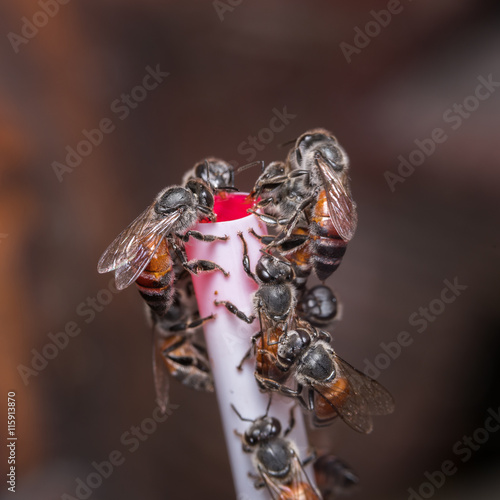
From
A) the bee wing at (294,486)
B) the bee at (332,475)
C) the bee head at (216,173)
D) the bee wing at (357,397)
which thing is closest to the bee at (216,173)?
the bee head at (216,173)

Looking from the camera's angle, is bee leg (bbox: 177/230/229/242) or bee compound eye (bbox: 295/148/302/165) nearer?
bee leg (bbox: 177/230/229/242)

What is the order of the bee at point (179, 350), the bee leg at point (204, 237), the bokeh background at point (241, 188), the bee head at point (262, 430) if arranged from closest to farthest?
the bee leg at point (204, 237), the bee head at point (262, 430), the bee at point (179, 350), the bokeh background at point (241, 188)

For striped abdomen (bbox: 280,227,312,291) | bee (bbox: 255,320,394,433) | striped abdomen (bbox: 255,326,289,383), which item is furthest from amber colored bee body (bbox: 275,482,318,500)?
striped abdomen (bbox: 280,227,312,291)

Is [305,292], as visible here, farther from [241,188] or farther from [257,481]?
[241,188]

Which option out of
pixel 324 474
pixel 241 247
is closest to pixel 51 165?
pixel 241 247

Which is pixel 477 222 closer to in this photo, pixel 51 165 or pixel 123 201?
pixel 123 201

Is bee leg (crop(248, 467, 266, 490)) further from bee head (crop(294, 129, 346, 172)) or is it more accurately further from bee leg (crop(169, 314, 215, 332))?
bee head (crop(294, 129, 346, 172))

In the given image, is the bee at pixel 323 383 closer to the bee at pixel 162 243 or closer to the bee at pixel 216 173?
the bee at pixel 162 243
